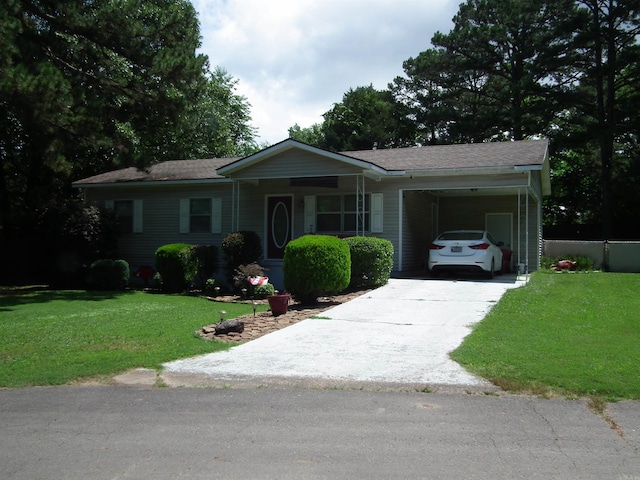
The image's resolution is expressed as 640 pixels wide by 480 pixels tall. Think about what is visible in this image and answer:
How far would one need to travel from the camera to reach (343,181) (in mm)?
17766

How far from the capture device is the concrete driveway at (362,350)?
260 inches

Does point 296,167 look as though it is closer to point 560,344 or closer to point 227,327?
point 227,327

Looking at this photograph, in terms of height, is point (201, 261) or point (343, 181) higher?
point (343, 181)

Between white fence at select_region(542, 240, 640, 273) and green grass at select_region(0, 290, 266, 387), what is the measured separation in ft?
45.8

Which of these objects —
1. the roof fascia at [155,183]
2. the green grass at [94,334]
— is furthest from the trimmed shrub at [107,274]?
the roof fascia at [155,183]

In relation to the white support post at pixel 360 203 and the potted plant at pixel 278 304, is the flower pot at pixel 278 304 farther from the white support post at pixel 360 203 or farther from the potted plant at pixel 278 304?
the white support post at pixel 360 203

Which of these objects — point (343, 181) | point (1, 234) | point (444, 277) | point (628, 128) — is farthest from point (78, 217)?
point (628, 128)

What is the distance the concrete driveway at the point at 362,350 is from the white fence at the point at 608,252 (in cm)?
997

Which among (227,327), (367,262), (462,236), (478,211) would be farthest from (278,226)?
(227,327)

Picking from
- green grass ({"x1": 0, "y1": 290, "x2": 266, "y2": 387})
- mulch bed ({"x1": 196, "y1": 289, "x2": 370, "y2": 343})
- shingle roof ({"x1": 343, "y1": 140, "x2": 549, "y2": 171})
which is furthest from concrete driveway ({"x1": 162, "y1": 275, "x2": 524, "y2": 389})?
shingle roof ({"x1": 343, "y1": 140, "x2": 549, "y2": 171})

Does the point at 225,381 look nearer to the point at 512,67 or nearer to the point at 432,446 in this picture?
the point at 432,446

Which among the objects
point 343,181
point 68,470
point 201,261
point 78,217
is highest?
point 343,181

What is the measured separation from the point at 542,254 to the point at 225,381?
722 inches

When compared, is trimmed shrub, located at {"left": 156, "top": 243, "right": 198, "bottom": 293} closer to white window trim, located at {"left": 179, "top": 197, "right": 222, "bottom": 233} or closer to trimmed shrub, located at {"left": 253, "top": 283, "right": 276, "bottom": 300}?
trimmed shrub, located at {"left": 253, "top": 283, "right": 276, "bottom": 300}
